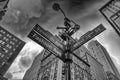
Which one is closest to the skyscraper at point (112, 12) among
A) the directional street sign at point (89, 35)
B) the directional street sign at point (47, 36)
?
the directional street sign at point (89, 35)

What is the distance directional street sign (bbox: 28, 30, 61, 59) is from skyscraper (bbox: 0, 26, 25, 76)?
55078mm

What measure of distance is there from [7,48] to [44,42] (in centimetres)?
5761

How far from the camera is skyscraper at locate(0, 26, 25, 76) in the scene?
52.1 m

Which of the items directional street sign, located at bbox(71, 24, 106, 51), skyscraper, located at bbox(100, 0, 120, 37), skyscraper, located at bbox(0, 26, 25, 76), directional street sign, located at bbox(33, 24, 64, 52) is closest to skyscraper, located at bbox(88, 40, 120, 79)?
skyscraper, located at bbox(0, 26, 25, 76)

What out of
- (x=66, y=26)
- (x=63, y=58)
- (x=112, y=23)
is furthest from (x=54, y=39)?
(x=112, y=23)

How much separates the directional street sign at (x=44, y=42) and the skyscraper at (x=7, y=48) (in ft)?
181

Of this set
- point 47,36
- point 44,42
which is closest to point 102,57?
point 47,36

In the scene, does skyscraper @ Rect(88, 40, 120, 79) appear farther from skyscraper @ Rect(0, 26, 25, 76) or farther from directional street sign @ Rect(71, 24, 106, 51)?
directional street sign @ Rect(71, 24, 106, 51)

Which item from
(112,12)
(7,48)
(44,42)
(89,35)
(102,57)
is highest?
(102,57)

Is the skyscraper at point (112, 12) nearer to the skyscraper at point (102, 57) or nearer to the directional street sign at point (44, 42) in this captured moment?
the directional street sign at point (44, 42)

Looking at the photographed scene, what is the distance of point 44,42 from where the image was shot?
16.6 ft

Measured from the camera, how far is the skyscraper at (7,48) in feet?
171

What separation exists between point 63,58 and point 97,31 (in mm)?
2487

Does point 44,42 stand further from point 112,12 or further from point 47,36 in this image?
point 112,12
